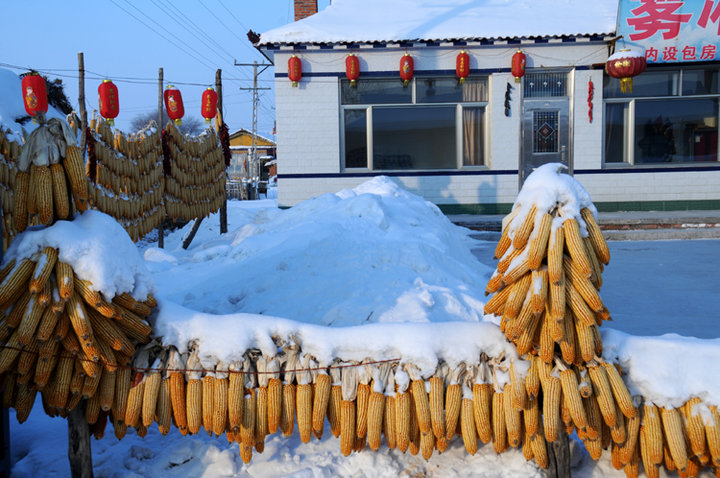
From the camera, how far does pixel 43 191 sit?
2.82 metres

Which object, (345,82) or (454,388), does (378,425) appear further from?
(345,82)

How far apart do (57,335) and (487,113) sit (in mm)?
11820

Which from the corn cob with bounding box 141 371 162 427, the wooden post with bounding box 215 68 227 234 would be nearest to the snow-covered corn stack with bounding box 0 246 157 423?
the corn cob with bounding box 141 371 162 427

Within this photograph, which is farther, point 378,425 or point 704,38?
point 704,38

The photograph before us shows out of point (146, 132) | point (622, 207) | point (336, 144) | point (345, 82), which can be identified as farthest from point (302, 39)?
point (622, 207)

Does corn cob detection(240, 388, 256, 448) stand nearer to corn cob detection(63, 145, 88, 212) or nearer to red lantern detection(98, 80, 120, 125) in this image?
corn cob detection(63, 145, 88, 212)

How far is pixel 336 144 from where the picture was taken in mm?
13117

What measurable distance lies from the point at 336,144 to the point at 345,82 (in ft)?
4.56

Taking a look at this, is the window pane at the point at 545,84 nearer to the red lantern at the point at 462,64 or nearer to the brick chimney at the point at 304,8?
the red lantern at the point at 462,64

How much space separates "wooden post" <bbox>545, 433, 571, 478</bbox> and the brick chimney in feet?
45.0

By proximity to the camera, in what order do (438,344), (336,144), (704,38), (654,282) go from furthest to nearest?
1. (336,144)
2. (704,38)
3. (654,282)
4. (438,344)

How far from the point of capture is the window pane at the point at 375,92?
13.2 meters

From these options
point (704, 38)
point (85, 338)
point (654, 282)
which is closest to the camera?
point (85, 338)

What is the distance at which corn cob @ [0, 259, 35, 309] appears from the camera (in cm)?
267
